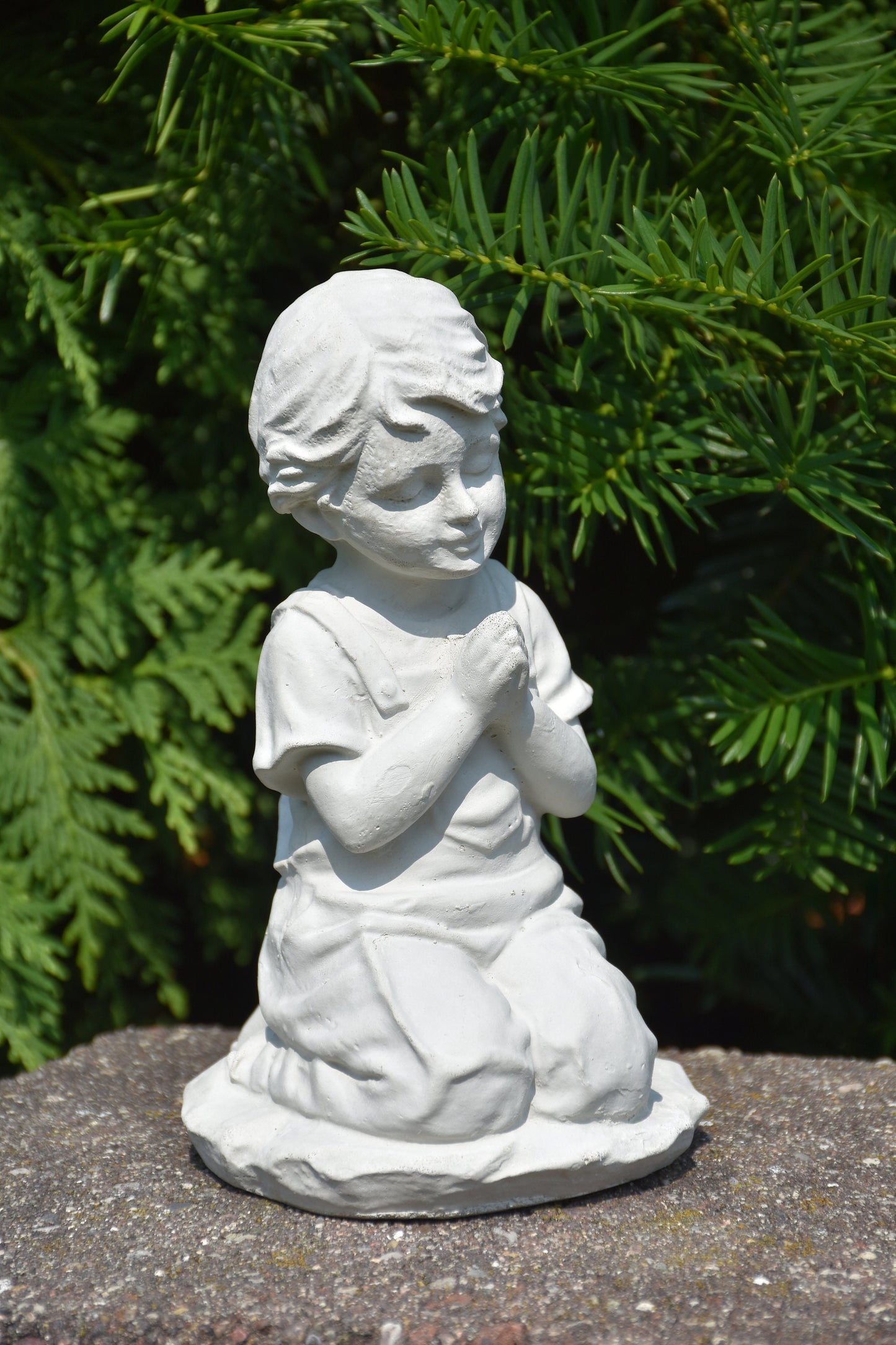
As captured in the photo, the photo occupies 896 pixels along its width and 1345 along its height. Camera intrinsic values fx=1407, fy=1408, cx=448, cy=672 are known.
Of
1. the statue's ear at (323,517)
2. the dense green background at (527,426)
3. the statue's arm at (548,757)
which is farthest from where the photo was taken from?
the dense green background at (527,426)

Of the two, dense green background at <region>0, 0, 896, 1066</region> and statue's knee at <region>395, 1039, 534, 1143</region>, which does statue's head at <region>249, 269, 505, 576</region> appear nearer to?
dense green background at <region>0, 0, 896, 1066</region>

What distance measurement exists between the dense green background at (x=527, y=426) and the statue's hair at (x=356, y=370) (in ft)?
1.22

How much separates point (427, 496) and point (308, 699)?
37cm

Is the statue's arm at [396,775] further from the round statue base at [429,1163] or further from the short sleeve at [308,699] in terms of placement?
the round statue base at [429,1163]

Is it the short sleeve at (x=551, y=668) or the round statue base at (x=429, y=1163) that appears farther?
the short sleeve at (x=551, y=668)

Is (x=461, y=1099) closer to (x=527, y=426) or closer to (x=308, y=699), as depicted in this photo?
(x=308, y=699)

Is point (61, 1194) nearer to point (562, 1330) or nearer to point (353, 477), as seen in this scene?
point (562, 1330)

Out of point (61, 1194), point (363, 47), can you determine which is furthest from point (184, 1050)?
point (363, 47)

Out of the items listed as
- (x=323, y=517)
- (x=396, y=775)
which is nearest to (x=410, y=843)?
(x=396, y=775)

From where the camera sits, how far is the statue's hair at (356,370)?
212 centimetres

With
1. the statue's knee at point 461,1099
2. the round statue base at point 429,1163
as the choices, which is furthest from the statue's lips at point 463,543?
the round statue base at point 429,1163

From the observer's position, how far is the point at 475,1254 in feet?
6.77

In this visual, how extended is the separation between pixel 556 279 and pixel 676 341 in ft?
1.33

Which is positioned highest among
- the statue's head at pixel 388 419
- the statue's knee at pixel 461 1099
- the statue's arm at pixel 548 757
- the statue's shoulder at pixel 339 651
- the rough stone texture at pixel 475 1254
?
the statue's head at pixel 388 419
